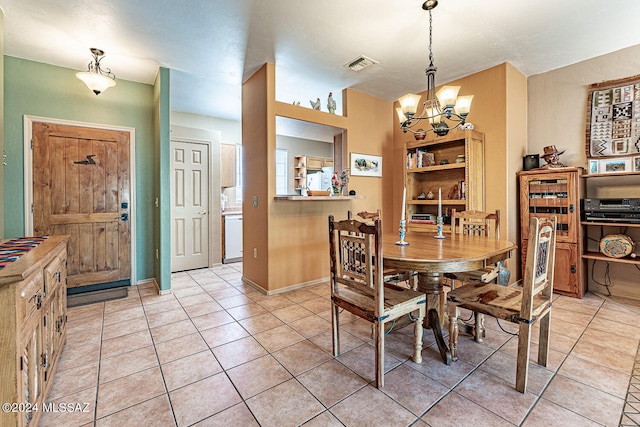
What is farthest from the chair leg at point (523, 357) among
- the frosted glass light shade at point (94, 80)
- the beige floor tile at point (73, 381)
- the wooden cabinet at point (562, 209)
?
the frosted glass light shade at point (94, 80)

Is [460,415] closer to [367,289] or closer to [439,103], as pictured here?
[367,289]

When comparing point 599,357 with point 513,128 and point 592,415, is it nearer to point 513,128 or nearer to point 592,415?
point 592,415

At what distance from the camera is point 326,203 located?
12.8 ft

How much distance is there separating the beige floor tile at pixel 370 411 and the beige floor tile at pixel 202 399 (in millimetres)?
594

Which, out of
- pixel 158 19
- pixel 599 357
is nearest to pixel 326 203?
pixel 158 19

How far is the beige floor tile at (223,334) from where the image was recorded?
228 cm

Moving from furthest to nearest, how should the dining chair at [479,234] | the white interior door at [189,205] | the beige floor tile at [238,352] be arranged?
the white interior door at [189,205]
the dining chair at [479,234]
the beige floor tile at [238,352]

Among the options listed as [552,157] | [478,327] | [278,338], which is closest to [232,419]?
[278,338]

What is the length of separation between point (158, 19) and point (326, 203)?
2.57m

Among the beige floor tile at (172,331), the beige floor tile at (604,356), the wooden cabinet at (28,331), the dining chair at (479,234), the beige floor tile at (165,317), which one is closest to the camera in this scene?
the wooden cabinet at (28,331)

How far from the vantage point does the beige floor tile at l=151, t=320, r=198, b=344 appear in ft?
→ 7.72

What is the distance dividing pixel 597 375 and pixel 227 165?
5218 mm

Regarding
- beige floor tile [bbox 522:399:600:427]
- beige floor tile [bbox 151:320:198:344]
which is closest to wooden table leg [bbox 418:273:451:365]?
beige floor tile [bbox 522:399:600:427]

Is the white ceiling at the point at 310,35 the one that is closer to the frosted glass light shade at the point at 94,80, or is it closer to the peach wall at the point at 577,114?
the peach wall at the point at 577,114
